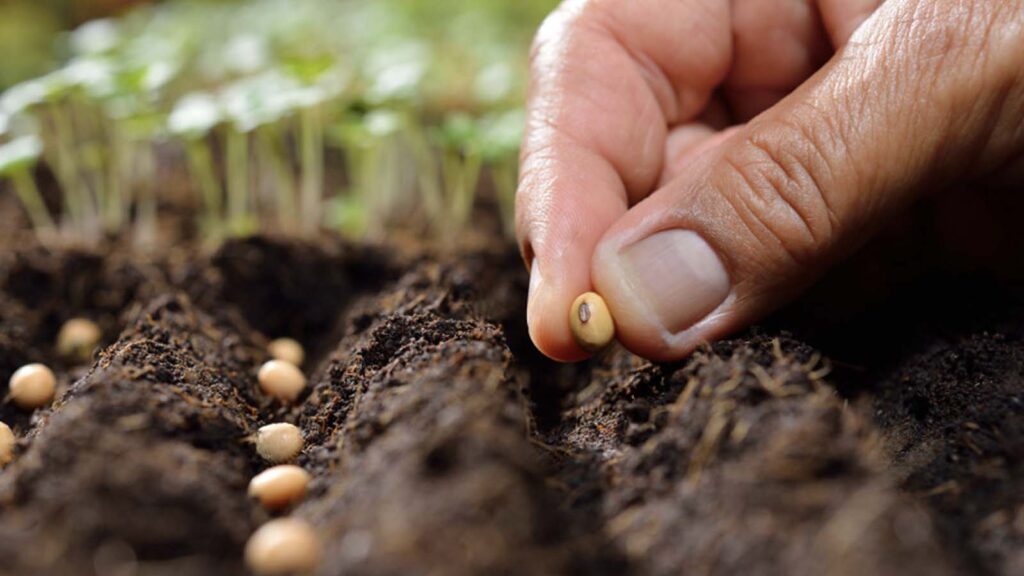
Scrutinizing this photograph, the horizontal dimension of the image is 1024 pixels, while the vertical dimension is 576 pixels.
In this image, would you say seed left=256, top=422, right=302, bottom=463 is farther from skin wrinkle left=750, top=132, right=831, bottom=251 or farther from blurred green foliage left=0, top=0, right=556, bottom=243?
blurred green foliage left=0, top=0, right=556, bottom=243

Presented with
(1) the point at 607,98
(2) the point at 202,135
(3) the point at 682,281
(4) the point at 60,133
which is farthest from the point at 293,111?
(3) the point at 682,281

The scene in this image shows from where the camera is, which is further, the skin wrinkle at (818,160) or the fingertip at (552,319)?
the fingertip at (552,319)

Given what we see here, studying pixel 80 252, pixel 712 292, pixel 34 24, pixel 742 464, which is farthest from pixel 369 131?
pixel 34 24

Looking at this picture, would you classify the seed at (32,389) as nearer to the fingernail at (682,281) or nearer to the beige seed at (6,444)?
the beige seed at (6,444)

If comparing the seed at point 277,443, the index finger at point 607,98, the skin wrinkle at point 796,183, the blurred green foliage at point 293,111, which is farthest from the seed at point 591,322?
the blurred green foliage at point 293,111

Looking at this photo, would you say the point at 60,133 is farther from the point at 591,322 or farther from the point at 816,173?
the point at 816,173

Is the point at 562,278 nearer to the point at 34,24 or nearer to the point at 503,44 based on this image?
the point at 503,44

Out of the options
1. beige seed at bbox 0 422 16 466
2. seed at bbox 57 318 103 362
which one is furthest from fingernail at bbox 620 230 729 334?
seed at bbox 57 318 103 362
